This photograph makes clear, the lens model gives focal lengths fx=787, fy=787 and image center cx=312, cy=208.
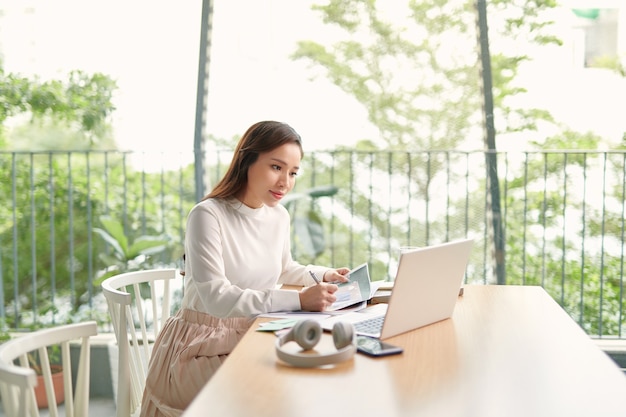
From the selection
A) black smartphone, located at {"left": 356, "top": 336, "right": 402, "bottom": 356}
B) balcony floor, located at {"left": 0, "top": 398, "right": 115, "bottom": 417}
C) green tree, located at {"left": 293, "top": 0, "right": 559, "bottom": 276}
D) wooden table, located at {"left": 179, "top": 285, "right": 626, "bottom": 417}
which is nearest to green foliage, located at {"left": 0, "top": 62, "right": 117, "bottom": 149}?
green tree, located at {"left": 293, "top": 0, "right": 559, "bottom": 276}

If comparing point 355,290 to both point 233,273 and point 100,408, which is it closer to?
point 233,273

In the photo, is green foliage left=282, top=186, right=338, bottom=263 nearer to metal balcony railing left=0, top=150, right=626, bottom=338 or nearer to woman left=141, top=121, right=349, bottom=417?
metal balcony railing left=0, top=150, right=626, bottom=338

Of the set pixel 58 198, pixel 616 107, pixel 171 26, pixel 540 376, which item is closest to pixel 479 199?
pixel 616 107

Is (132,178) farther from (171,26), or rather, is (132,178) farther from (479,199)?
(479,199)

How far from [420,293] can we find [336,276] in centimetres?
48

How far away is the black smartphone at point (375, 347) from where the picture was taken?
151 cm

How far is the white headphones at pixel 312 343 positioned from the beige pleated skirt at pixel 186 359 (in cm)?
42

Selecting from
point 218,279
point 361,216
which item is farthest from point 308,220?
point 218,279

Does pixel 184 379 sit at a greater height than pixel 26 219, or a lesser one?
lesser

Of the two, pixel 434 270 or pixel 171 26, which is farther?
pixel 171 26

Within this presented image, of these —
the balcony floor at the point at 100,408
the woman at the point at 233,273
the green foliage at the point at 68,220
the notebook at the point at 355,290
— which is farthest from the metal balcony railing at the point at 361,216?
the notebook at the point at 355,290

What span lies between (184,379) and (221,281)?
0.25 m

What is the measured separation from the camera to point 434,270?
1.68 m

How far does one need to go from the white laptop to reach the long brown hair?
51cm
